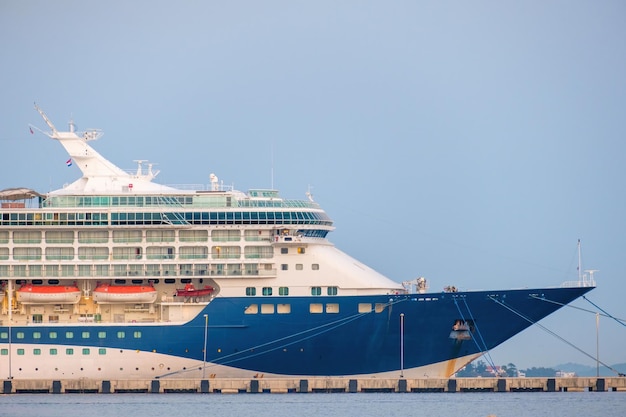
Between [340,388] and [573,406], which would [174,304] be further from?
[573,406]

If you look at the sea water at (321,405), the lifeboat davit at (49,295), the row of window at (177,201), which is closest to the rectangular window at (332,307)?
the sea water at (321,405)

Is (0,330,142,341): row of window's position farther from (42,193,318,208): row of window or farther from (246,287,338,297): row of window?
(42,193,318,208): row of window

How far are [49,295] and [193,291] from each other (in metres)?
5.83

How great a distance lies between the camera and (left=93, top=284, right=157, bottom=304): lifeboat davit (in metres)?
71.7

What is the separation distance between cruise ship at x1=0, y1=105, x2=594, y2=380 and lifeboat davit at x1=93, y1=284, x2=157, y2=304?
4 centimetres

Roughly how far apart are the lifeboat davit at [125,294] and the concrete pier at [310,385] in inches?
128

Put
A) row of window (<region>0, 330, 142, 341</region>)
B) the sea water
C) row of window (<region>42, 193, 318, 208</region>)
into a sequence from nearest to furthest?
the sea water < row of window (<region>0, 330, 142, 341</region>) < row of window (<region>42, 193, 318, 208</region>)

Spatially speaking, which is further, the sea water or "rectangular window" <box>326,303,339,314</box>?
"rectangular window" <box>326,303,339,314</box>

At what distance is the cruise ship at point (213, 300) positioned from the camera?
233 ft

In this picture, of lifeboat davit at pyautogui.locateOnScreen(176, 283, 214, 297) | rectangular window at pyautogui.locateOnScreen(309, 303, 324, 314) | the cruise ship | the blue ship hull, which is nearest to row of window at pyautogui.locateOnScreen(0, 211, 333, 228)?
the cruise ship

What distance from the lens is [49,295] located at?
7206 cm

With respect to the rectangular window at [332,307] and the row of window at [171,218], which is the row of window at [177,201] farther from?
the rectangular window at [332,307]

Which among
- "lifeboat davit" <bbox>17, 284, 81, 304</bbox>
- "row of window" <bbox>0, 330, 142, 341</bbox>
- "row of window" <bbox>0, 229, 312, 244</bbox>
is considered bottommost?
Result: "row of window" <bbox>0, 330, 142, 341</bbox>

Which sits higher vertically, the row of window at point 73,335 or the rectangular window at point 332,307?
the rectangular window at point 332,307
